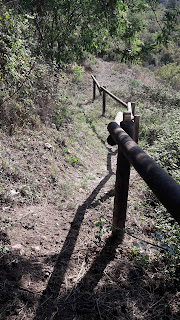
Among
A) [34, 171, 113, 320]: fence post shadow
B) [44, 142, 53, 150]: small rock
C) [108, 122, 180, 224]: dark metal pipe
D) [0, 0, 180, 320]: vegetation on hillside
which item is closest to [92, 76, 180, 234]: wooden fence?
[108, 122, 180, 224]: dark metal pipe

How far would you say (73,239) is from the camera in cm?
290

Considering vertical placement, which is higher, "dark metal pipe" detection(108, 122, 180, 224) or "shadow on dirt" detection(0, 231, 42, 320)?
"dark metal pipe" detection(108, 122, 180, 224)

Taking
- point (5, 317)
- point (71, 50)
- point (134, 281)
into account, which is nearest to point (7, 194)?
point (5, 317)

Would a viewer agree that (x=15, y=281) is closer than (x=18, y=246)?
Yes

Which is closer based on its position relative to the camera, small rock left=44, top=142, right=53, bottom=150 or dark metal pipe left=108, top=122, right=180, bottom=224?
dark metal pipe left=108, top=122, right=180, bottom=224

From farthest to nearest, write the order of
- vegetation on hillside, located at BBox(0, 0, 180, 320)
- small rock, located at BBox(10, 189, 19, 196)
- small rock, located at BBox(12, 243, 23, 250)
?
small rock, located at BBox(10, 189, 19, 196)
small rock, located at BBox(12, 243, 23, 250)
vegetation on hillside, located at BBox(0, 0, 180, 320)

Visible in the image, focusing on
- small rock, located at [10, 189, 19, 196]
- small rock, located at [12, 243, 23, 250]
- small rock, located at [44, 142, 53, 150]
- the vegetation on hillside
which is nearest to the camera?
the vegetation on hillside

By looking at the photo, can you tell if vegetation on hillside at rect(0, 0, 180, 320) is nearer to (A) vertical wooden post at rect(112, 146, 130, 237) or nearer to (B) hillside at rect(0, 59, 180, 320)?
(B) hillside at rect(0, 59, 180, 320)

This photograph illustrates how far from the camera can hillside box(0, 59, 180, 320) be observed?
6.20 feet

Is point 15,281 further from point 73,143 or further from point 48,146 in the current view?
point 73,143

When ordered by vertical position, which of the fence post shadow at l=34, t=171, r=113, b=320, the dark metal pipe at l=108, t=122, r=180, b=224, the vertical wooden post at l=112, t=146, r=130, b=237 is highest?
the dark metal pipe at l=108, t=122, r=180, b=224

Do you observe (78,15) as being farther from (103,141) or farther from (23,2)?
(103,141)

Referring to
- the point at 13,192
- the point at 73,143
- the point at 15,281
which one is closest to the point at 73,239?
the point at 15,281

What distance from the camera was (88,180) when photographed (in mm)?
4953
